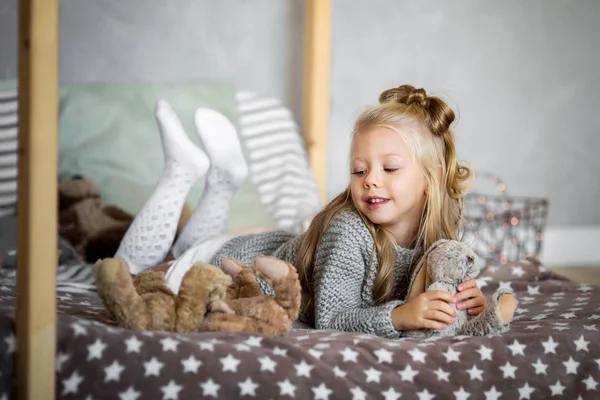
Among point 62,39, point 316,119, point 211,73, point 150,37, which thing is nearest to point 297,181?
point 316,119

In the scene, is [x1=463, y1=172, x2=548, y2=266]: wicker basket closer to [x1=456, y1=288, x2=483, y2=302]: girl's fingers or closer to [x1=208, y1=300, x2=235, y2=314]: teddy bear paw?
[x1=456, y1=288, x2=483, y2=302]: girl's fingers

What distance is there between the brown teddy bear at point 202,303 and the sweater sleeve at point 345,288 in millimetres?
141

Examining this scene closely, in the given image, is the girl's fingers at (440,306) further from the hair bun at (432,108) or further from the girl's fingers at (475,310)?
the hair bun at (432,108)

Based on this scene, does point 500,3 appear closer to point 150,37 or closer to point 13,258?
point 150,37

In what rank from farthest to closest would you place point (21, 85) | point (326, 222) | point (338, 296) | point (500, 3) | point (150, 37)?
point (500, 3), point (150, 37), point (326, 222), point (338, 296), point (21, 85)

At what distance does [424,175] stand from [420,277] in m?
0.19

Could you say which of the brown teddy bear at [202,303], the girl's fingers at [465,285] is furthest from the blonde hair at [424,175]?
the brown teddy bear at [202,303]

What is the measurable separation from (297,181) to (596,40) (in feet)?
4.77

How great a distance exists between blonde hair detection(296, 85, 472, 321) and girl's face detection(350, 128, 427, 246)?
0.02 m

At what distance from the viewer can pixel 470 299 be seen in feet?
4.08

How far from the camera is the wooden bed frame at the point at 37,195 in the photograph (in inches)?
37.1

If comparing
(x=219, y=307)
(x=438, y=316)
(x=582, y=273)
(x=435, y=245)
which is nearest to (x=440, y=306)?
(x=438, y=316)

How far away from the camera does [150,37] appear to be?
2.38 meters

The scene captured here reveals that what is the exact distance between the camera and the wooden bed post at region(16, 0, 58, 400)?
37.0 inches
